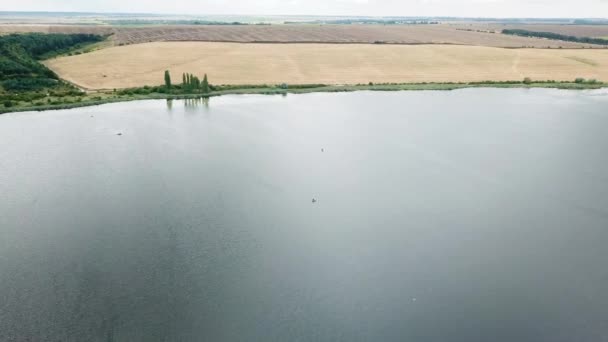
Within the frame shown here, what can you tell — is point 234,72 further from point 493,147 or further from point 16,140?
point 493,147

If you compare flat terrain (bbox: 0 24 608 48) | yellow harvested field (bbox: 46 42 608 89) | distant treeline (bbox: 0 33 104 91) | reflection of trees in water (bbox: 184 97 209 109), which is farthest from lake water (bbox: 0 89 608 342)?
flat terrain (bbox: 0 24 608 48)

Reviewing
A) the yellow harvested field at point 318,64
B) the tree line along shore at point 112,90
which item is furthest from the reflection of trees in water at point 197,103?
the yellow harvested field at point 318,64

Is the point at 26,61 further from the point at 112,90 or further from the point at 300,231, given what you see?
the point at 300,231

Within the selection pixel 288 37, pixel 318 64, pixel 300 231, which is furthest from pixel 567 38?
pixel 300 231

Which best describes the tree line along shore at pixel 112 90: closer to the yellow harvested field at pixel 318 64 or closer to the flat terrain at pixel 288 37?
the yellow harvested field at pixel 318 64

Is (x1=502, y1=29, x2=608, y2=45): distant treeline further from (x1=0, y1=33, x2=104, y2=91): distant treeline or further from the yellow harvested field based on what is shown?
(x1=0, y1=33, x2=104, y2=91): distant treeline

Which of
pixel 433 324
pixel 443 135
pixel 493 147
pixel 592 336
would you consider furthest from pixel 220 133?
pixel 592 336
